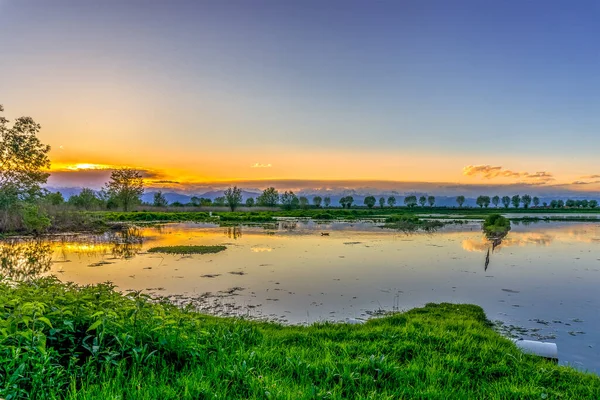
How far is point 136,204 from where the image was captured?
7925 centimetres

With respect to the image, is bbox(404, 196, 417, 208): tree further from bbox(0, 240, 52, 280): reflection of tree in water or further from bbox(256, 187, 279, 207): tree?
bbox(0, 240, 52, 280): reflection of tree in water

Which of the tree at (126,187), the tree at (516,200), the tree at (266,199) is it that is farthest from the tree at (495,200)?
the tree at (126,187)

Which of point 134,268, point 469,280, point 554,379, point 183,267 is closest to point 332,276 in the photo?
point 469,280

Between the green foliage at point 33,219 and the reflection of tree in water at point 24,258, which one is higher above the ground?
the green foliage at point 33,219

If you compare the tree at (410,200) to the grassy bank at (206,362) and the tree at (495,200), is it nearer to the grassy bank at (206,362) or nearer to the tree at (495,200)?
the tree at (495,200)

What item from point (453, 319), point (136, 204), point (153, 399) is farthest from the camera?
point (136, 204)

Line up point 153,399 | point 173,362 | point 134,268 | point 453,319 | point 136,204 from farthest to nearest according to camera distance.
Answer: point 136,204
point 134,268
point 453,319
point 173,362
point 153,399

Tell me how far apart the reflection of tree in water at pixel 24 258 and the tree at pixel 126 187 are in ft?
179

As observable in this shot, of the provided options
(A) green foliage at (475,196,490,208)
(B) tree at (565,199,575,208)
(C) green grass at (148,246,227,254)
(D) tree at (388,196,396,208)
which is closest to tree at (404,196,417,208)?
(D) tree at (388,196,396,208)

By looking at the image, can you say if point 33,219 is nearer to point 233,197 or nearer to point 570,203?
point 233,197

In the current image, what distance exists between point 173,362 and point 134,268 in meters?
12.9

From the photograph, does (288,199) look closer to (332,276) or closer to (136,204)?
(136,204)

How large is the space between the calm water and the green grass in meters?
0.79

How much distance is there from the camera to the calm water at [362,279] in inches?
376
